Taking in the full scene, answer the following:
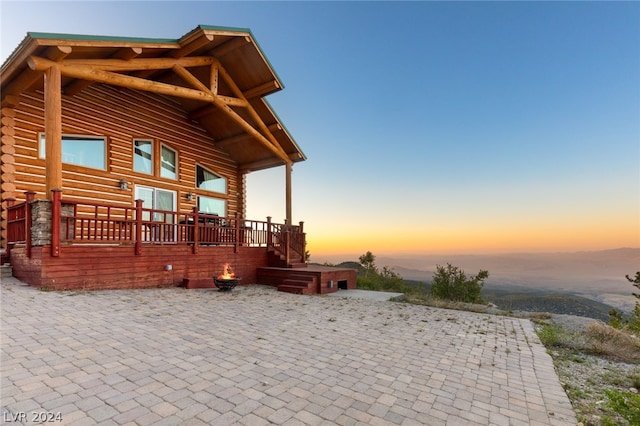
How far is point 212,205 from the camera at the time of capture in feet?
44.5

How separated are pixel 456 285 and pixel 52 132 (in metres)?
13.8

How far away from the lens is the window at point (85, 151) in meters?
9.12

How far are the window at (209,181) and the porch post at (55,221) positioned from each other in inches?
258

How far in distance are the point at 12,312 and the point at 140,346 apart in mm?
2536

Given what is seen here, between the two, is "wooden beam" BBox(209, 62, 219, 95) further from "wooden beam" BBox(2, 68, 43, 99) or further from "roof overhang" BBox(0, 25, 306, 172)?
"wooden beam" BBox(2, 68, 43, 99)

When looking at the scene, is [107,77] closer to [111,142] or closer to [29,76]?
[29,76]

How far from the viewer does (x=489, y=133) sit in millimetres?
14539

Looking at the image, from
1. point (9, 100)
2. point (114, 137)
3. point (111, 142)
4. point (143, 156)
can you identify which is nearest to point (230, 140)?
point (143, 156)

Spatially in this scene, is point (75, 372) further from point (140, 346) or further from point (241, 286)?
point (241, 286)

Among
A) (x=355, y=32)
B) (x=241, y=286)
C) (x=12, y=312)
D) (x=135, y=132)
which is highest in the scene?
(x=355, y=32)

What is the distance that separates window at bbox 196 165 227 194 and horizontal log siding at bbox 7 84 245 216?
247 millimetres

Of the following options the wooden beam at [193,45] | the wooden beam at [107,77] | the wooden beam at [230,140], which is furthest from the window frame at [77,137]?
the wooden beam at [230,140]

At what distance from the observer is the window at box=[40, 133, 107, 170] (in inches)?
359

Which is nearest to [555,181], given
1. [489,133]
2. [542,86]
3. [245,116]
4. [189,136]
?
[489,133]
